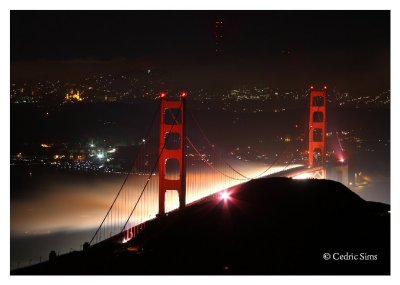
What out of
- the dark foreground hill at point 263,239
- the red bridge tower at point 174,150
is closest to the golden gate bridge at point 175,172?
the red bridge tower at point 174,150

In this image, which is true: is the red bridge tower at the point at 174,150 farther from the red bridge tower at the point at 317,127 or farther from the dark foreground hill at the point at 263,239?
the red bridge tower at the point at 317,127

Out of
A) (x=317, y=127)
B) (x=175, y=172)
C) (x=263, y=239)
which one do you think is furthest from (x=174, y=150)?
(x=175, y=172)

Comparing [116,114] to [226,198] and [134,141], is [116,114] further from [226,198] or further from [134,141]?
[226,198]

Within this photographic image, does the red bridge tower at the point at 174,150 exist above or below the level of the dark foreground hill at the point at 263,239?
above

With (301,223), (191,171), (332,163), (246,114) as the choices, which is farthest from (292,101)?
(301,223)

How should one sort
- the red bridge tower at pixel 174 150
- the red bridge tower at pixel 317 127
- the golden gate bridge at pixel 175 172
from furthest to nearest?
the red bridge tower at pixel 317 127, the golden gate bridge at pixel 175 172, the red bridge tower at pixel 174 150

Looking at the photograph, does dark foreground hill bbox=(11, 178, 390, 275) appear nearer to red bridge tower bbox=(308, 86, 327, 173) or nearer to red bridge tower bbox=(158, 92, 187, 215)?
red bridge tower bbox=(158, 92, 187, 215)
